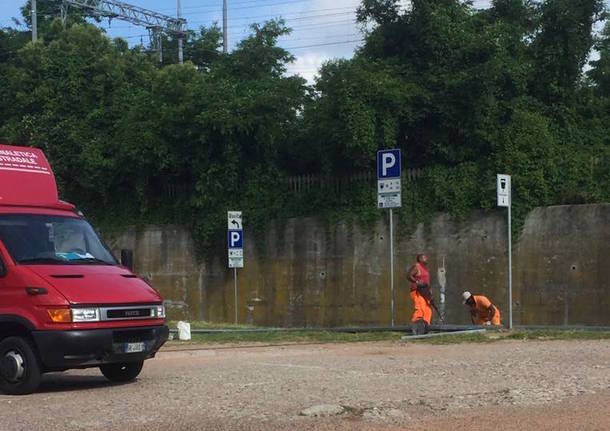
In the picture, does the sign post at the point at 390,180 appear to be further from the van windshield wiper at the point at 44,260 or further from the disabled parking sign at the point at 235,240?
the van windshield wiper at the point at 44,260

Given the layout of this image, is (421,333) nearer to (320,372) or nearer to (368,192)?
(320,372)

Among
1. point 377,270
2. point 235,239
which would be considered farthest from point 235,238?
point 377,270

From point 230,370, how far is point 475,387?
378cm

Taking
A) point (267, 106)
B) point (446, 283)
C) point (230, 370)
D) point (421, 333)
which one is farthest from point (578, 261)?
point (230, 370)

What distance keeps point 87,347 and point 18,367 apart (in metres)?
0.93

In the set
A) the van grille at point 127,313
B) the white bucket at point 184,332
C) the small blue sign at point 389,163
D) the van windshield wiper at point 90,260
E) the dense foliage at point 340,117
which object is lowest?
the white bucket at point 184,332

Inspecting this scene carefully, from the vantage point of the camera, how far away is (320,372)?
11359 mm

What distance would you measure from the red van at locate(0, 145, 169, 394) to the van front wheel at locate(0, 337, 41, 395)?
0.01 m

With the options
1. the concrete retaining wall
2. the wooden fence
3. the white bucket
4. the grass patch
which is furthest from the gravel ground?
the wooden fence

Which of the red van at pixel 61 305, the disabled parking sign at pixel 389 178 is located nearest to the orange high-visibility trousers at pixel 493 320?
the disabled parking sign at pixel 389 178

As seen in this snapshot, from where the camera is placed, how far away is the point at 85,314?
976cm

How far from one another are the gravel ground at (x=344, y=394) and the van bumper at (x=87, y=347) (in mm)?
397

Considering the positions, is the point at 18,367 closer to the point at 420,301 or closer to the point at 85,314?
the point at 85,314

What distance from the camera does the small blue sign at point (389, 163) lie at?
58.1ft
